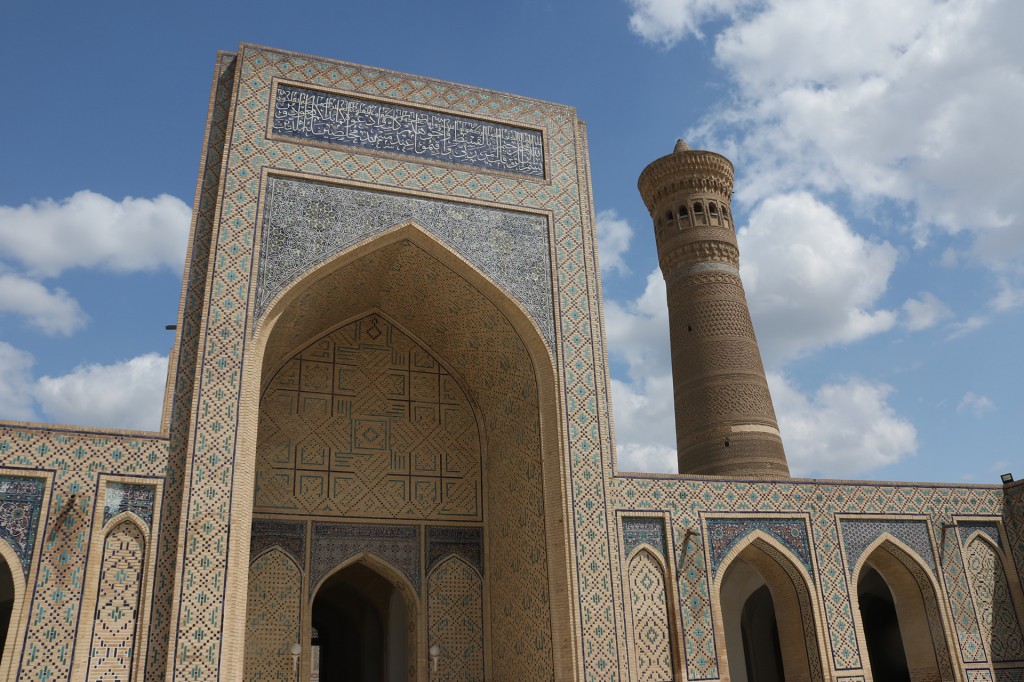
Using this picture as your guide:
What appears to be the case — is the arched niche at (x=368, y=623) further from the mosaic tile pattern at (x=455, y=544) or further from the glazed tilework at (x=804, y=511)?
the glazed tilework at (x=804, y=511)

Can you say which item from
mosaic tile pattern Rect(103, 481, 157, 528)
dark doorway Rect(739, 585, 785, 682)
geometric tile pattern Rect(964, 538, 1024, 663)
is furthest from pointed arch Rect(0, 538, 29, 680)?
geometric tile pattern Rect(964, 538, 1024, 663)

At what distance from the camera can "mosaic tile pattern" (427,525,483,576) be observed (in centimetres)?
→ 707

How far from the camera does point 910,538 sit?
23.3 feet

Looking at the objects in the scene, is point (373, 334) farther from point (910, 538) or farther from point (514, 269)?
point (910, 538)

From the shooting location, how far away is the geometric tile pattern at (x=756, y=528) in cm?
662

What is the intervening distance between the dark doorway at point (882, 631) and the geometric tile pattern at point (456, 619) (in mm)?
3944

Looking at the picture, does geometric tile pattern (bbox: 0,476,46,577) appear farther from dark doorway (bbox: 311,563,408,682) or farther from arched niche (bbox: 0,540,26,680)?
dark doorway (bbox: 311,563,408,682)

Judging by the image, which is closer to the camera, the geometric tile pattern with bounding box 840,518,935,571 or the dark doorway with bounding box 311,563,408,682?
the geometric tile pattern with bounding box 840,518,935,571

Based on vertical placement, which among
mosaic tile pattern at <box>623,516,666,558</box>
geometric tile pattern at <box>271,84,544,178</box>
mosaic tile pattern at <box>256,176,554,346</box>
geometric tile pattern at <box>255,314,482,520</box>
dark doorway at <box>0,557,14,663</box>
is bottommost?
dark doorway at <box>0,557,14,663</box>

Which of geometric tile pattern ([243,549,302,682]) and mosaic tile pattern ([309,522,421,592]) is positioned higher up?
mosaic tile pattern ([309,522,421,592])

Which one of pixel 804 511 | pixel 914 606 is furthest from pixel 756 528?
pixel 914 606

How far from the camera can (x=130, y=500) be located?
5301 millimetres

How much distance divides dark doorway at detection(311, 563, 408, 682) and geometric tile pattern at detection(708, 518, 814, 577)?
8.63 ft

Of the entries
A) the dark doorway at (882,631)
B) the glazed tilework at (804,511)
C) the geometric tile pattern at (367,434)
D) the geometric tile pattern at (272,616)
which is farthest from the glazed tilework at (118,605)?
the dark doorway at (882,631)
